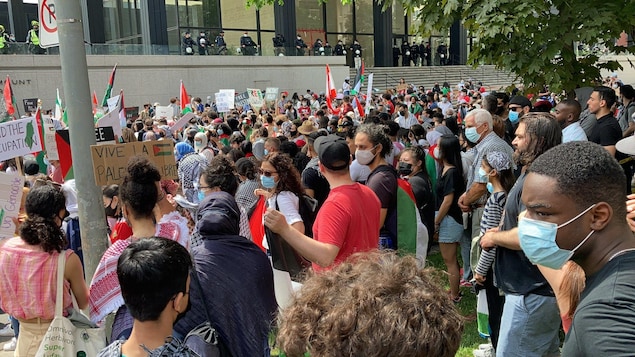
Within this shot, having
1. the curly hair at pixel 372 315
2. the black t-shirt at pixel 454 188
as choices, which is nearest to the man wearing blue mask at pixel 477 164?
the black t-shirt at pixel 454 188

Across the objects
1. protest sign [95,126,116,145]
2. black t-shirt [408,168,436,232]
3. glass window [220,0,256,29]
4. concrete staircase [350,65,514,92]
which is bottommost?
black t-shirt [408,168,436,232]

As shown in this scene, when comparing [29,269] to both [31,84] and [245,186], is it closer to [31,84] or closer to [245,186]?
[245,186]

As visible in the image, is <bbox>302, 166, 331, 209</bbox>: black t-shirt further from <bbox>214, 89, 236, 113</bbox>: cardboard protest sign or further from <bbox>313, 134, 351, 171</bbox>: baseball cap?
<bbox>214, 89, 236, 113</bbox>: cardboard protest sign

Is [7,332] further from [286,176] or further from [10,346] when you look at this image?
[286,176]

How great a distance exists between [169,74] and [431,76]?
19.7m

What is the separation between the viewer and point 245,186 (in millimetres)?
5730

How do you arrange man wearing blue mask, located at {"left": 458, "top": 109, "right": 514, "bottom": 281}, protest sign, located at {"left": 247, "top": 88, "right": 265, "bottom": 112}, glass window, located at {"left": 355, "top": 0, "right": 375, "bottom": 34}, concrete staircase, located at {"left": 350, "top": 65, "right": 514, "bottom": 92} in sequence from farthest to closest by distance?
glass window, located at {"left": 355, "top": 0, "right": 375, "bottom": 34} < concrete staircase, located at {"left": 350, "top": 65, "right": 514, "bottom": 92} < protest sign, located at {"left": 247, "top": 88, "right": 265, "bottom": 112} < man wearing blue mask, located at {"left": 458, "top": 109, "right": 514, "bottom": 281}

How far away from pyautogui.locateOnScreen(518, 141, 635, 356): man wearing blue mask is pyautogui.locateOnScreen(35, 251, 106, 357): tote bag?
275cm

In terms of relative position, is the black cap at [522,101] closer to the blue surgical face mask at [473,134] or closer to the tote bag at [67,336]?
the blue surgical face mask at [473,134]

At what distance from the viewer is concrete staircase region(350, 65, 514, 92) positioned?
37500mm

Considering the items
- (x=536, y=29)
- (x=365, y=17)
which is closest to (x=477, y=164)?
(x=536, y=29)

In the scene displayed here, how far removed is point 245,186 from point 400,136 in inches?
161

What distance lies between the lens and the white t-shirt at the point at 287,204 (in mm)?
4281

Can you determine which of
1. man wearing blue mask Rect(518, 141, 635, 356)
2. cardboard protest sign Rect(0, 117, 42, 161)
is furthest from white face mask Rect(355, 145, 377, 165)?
cardboard protest sign Rect(0, 117, 42, 161)
